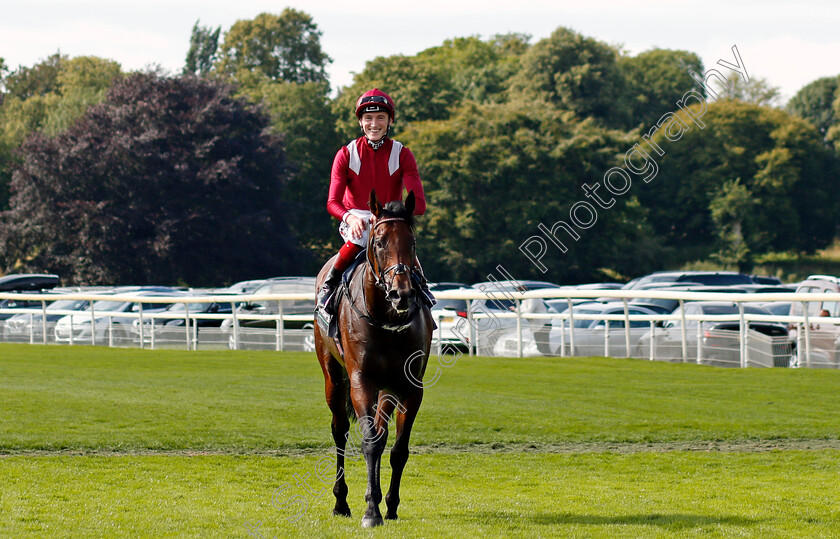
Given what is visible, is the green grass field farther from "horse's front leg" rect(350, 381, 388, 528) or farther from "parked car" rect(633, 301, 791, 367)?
"parked car" rect(633, 301, 791, 367)

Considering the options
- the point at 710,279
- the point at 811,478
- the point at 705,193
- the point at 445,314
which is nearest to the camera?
the point at 811,478

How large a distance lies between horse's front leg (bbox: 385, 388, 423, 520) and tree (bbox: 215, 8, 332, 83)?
77181mm

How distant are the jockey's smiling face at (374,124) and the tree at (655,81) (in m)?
60.0

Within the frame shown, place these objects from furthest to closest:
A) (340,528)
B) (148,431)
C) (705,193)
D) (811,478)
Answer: (705,193) < (148,431) < (811,478) < (340,528)

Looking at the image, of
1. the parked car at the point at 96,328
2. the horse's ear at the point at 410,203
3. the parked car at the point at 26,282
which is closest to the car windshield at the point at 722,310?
the parked car at the point at 96,328

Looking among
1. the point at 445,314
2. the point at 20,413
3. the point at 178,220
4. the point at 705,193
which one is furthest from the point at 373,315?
the point at 705,193

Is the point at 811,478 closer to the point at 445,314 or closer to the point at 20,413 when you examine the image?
the point at 20,413

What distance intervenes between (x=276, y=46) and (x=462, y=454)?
76208mm

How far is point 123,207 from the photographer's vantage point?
49281 millimetres

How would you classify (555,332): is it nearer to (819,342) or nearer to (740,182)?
(819,342)

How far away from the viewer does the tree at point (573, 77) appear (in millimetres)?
60094

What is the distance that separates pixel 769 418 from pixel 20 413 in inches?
335

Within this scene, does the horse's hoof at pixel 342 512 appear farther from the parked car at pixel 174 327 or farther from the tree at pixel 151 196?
the tree at pixel 151 196

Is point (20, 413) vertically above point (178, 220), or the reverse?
point (178, 220)
